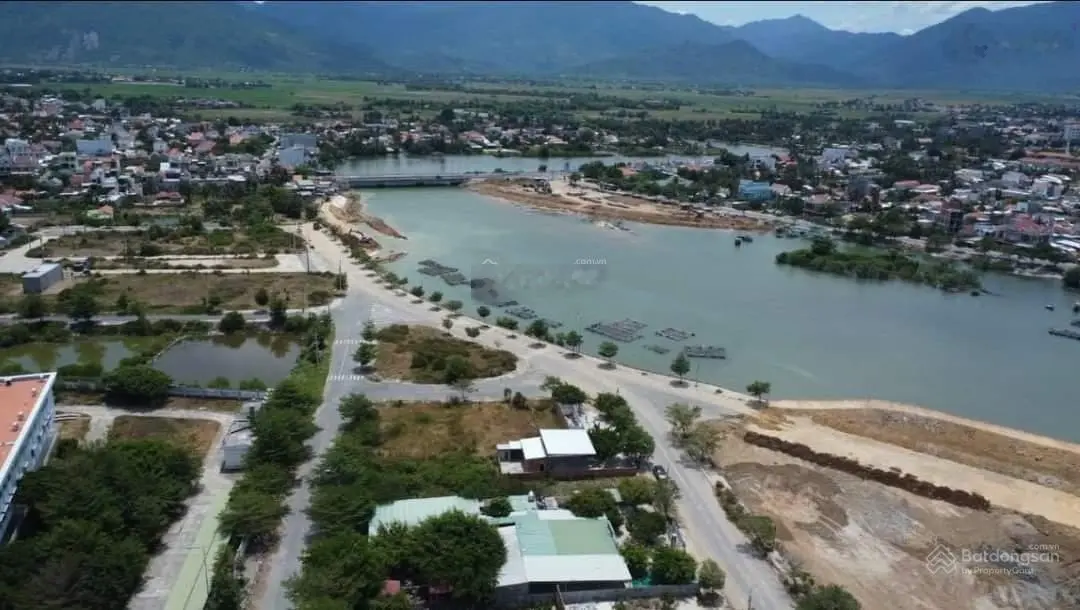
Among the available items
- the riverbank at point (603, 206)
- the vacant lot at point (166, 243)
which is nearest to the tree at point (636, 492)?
the vacant lot at point (166, 243)

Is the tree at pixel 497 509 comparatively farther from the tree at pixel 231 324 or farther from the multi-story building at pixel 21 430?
the tree at pixel 231 324

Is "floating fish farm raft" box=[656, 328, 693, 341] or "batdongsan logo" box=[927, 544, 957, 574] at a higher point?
"floating fish farm raft" box=[656, 328, 693, 341]

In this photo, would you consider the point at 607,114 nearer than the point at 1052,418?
No

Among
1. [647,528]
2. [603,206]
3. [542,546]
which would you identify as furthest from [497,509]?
[603,206]

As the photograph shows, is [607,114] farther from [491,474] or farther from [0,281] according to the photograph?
[491,474]

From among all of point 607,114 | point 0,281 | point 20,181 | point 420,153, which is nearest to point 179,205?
point 20,181

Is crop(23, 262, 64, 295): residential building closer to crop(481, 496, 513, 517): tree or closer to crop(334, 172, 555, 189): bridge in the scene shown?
crop(481, 496, 513, 517): tree

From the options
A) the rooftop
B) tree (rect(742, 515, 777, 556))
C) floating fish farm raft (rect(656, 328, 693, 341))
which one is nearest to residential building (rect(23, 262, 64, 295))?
the rooftop
